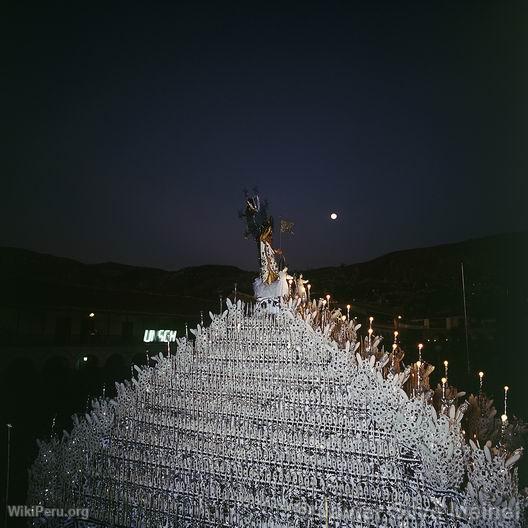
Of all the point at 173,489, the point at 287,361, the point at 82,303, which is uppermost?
the point at 82,303

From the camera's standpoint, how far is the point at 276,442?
530cm

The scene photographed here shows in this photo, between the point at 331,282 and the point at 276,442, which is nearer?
the point at 276,442

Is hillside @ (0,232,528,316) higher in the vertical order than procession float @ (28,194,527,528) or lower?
higher

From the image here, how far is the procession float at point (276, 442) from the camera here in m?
4.54

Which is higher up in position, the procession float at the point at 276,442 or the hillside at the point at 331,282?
the hillside at the point at 331,282

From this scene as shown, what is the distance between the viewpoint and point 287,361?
538cm

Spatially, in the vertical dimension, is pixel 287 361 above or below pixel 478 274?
below

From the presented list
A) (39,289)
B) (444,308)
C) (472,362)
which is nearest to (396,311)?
(444,308)

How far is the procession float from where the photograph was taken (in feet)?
14.9

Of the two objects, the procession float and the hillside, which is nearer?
the procession float

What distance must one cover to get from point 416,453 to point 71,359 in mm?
15848

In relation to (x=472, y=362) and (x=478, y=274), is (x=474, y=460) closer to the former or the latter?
(x=472, y=362)

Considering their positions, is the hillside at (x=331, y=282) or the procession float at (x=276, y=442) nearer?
the procession float at (x=276, y=442)

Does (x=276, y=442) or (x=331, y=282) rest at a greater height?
(x=331, y=282)
